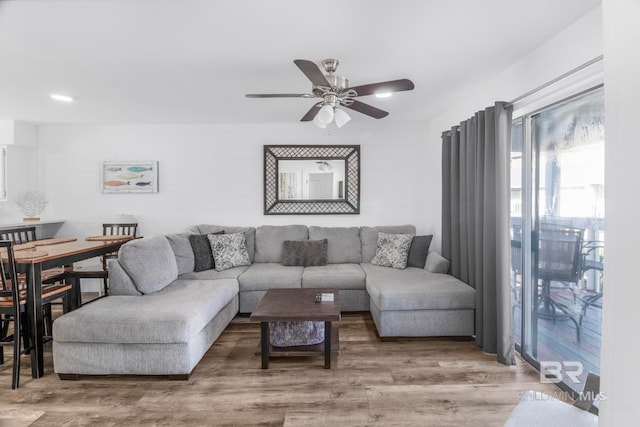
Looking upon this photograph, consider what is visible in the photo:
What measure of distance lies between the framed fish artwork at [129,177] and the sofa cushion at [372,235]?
310cm

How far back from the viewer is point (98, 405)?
229 centimetres

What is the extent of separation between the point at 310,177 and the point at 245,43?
269 centimetres

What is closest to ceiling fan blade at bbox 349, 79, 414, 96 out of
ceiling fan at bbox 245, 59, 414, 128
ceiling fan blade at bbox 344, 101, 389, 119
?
ceiling fan at bbox 245, 59, 414, 128

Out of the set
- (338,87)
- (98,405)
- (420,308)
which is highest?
(338,87)

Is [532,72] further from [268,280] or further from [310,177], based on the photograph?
[268,280]

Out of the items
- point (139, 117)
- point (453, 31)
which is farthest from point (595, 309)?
point (139, 117)

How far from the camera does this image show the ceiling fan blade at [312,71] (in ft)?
6.78

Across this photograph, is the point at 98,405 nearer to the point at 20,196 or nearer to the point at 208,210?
the point at 208,210

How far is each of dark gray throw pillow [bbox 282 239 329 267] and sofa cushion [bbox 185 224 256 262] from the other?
479 millimetres

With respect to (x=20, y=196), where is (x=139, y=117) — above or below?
above

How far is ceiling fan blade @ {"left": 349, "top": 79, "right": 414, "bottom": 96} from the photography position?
2.39 meters

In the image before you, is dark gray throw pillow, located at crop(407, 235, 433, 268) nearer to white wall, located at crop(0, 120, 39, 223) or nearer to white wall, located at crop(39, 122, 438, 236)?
white wall, located at crop(39, 122, 438, 236)

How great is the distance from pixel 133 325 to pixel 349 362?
170 cm

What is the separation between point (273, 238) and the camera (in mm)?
4715
